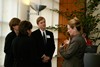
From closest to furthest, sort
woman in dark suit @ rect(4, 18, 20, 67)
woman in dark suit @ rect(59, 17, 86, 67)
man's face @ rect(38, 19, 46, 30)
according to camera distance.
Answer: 1. woman in dark suit @ rect(59, 17, 86, 67)
2. woman in dark suit @ rect(4, 18, 20, 67)
3. man's face @ rect(38, 19, 46, 30)

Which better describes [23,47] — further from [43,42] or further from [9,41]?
[43,42]

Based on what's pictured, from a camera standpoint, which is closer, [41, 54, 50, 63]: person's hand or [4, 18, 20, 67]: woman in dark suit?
[4, 18, 20, 67]: woman in dark suit

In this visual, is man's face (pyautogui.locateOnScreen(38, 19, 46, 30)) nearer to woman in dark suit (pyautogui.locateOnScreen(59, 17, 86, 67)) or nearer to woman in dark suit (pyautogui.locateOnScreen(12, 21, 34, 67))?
woman in dark suit (pyautogui.locateOnScreen(12, 21, 34, 67))

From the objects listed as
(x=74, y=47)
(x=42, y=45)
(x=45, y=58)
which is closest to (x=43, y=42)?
(x=42, y=45)

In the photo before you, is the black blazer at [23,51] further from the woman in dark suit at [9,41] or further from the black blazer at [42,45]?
the black blazer at [42,45]

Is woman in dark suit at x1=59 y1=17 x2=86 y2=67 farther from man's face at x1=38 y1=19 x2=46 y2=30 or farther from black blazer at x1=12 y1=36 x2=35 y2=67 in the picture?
man's face at x1=38 y1=19 x2=46 y2=30

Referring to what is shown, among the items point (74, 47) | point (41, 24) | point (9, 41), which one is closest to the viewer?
point (74, 47)

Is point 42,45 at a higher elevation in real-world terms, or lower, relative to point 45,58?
higher

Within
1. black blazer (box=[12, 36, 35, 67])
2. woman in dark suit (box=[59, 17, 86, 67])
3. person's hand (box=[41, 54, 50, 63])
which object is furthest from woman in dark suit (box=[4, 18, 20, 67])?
woman in dark suit (box=[59, 17, 86, 67])

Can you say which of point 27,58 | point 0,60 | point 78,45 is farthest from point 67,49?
point 0,60

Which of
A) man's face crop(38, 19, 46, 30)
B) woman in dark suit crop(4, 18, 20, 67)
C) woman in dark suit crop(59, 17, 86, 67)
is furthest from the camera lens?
man's face crop(38, 19, 46, 30)

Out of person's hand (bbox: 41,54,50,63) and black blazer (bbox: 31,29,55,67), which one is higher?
black blazer (bbox: 31,29,55,67)

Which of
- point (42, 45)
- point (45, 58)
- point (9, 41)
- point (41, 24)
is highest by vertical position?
point (41, 24)

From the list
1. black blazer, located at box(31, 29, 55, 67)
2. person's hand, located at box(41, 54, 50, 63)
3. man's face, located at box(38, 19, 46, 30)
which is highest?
man's face, located at box(38, 19, 46, 30)
